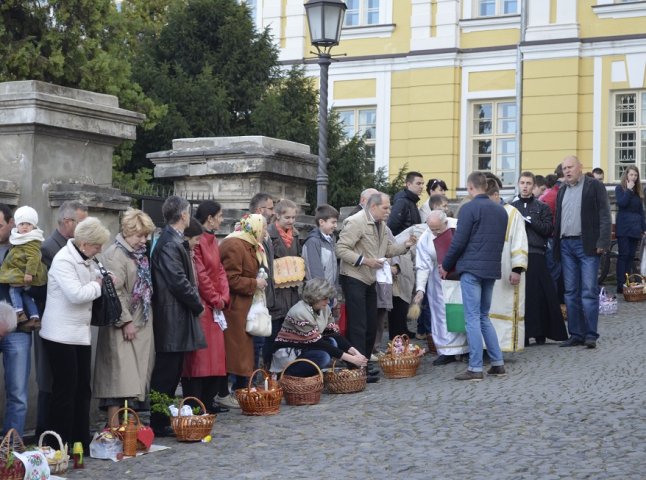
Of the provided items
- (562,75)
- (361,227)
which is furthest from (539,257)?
(562,75)

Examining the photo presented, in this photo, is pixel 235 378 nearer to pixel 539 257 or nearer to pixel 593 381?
pixel 593 381

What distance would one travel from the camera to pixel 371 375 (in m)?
12.0

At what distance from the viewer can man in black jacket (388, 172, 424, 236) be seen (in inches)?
559

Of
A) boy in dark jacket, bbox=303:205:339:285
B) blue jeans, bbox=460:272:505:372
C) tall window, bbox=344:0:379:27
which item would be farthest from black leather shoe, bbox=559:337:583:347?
tall window, bbox=344:0:379:27

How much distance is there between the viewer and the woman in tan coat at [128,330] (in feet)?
30.2

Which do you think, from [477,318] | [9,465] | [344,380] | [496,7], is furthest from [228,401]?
[496,7]

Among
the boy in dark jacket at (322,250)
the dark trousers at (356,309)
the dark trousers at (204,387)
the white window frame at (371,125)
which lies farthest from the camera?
the white window frame at (371,125)

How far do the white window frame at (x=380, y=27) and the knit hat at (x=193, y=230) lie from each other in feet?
67.3

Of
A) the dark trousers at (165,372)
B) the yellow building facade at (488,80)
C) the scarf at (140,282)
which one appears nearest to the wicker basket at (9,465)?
the scarf at (140,282)

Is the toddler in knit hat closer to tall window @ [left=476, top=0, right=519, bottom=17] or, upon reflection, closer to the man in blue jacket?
the man in blue jacket

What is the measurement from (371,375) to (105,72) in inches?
458

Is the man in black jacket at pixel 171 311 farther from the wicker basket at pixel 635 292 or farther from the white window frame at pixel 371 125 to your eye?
the white window frame at pixel 371 125

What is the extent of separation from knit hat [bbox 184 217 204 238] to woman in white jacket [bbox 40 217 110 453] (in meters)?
1.32

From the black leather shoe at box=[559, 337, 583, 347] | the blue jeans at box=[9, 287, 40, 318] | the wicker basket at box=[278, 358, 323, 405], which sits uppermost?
the blue jeans at box=[9, 287, 40, 318]
